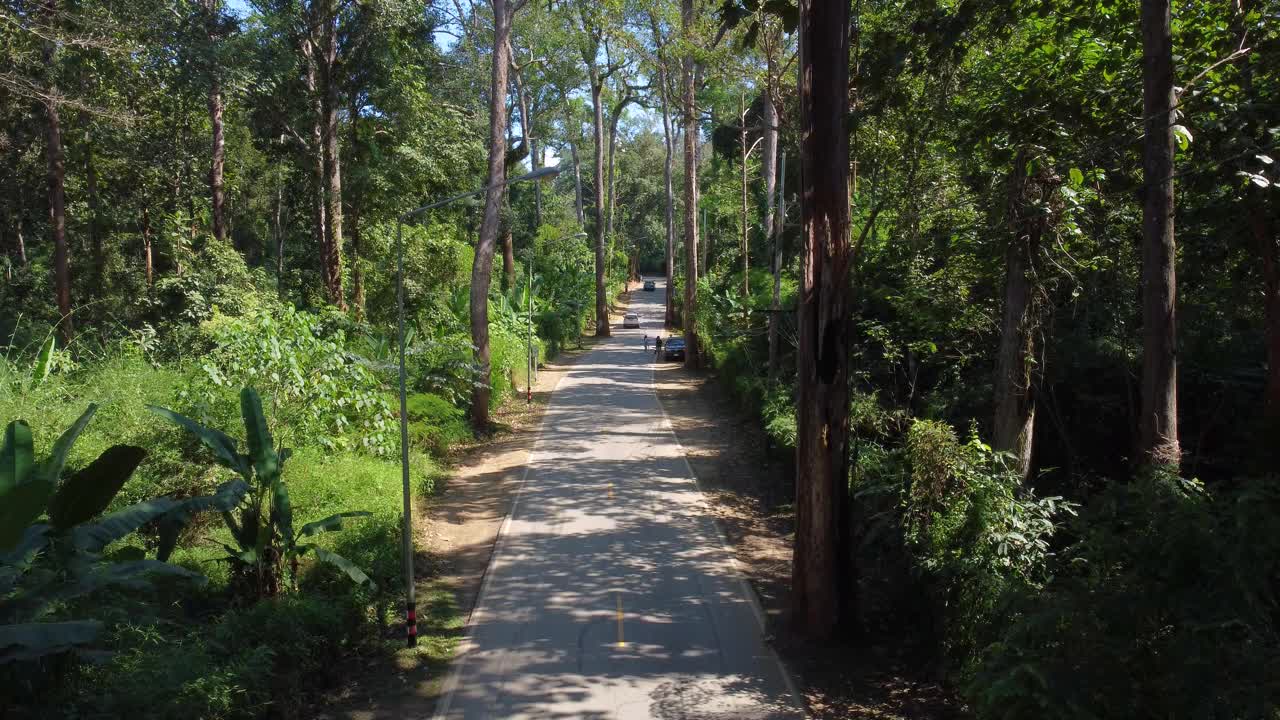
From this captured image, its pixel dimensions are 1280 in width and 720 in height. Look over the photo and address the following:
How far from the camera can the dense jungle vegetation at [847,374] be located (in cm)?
636

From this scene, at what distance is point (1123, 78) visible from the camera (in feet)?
30.7

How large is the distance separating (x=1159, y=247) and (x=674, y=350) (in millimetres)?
29504

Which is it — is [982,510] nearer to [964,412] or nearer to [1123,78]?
[1123,78]

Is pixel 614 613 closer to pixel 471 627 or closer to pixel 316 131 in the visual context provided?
pixel 471 627

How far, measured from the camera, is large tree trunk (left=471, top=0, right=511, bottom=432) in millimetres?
19734

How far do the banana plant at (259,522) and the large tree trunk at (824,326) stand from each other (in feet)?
18.7

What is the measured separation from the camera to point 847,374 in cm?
1005

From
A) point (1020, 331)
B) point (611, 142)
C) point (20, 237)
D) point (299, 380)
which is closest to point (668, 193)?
point (611, 142)

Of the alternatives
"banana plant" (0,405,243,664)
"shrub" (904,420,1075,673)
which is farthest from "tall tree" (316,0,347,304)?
"shrub" (904,420,1075,673)

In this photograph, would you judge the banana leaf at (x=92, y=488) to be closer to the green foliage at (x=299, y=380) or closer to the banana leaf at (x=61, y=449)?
the banana leaf at (x=61, y=449)

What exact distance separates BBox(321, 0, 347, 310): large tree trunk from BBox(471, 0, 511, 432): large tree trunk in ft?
13.2

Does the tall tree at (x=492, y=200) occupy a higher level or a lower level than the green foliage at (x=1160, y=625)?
higher

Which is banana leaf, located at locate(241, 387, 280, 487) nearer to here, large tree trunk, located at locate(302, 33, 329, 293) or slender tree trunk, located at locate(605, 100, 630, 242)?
large tree trunk, located at locate(302, 33, 329, 293)

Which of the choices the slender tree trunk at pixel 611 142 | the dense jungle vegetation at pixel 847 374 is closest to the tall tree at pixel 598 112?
the slender tree trunk at pixel 611 142
